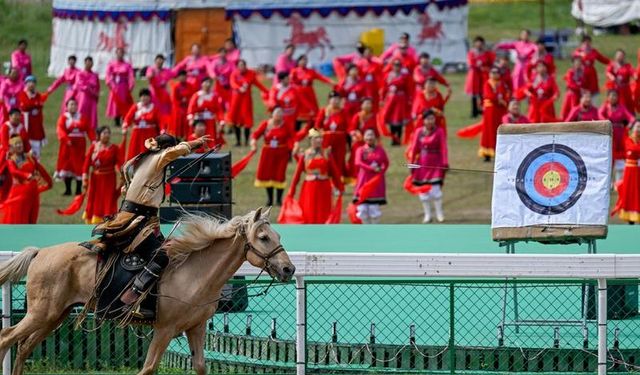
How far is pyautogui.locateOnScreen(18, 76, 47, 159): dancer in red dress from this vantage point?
970 inches

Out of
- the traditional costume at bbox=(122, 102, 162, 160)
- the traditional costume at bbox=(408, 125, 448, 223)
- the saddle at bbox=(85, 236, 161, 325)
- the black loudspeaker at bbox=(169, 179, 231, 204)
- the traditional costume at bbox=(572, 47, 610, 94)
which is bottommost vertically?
the saddle at bbox=(85, 236, 161, 325)

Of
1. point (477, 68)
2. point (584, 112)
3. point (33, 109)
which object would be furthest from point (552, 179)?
point (477, 68)

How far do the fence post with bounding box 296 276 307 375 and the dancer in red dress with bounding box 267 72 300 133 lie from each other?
40.0 feet

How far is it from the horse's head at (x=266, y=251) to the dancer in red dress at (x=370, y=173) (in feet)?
29.9

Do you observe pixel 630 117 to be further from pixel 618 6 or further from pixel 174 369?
pixel 618 6

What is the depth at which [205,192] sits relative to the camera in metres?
14.8

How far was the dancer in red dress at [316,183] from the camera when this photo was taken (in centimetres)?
1956

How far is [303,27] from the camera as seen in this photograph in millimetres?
34688

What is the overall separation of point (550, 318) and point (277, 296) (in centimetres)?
214

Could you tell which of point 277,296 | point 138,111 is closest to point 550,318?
point 277,296

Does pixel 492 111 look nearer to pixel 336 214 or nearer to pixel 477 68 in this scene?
pixel 477 68

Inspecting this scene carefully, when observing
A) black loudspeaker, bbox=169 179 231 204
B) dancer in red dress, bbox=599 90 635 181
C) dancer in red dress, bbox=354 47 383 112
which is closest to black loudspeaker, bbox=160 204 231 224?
black loudspeaker, bbox=169 179 231 204

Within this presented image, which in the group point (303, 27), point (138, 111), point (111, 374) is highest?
point (303, 27)

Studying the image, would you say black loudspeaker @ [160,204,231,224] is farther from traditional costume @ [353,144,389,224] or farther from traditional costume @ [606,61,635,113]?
traditional costume @ [606,61,635,113]
